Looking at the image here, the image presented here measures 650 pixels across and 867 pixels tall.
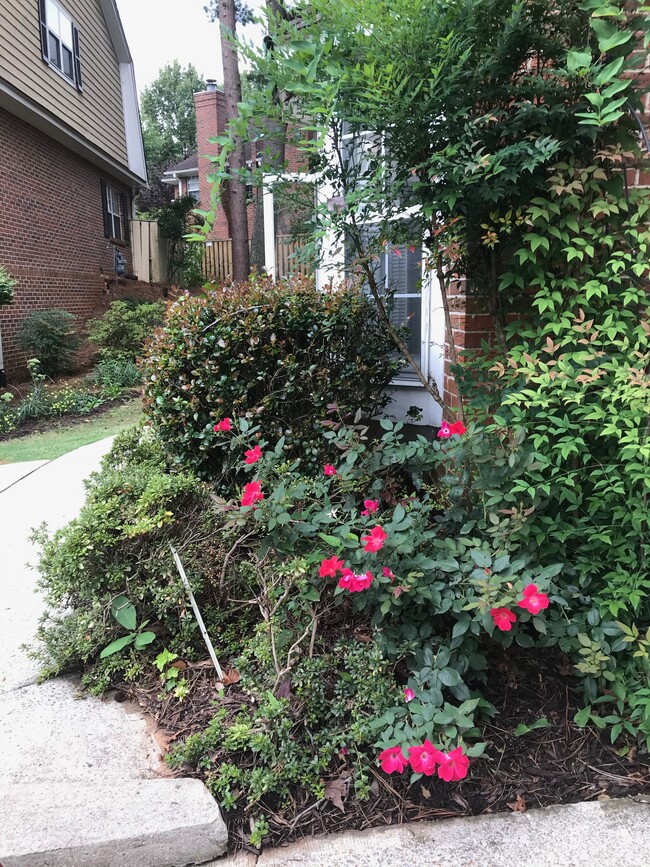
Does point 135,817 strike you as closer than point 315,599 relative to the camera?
Yes

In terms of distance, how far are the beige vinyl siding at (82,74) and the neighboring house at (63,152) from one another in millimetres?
26

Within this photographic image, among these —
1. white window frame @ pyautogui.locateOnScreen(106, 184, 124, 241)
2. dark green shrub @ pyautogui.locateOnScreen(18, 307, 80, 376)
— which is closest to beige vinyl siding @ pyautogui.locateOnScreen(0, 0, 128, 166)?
white window frame @ pyautogui.locateOnScreen(106, 184, 124, 241)

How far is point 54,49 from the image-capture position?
12375 millimetres

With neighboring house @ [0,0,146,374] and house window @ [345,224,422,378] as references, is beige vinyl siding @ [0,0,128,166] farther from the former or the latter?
house window @ [345,224,422,378]

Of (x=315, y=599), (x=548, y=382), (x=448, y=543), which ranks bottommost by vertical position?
(x=315, y=599)

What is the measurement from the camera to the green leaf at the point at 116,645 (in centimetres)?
253

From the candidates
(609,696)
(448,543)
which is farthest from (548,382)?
(609,696)

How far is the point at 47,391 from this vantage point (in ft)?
31.6

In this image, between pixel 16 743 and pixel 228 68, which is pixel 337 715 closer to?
pixel 16 743

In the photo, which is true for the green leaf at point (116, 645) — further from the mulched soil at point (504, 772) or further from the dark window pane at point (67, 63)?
the dark window pane at point (67, 63)

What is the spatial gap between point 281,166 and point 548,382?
1.75 m

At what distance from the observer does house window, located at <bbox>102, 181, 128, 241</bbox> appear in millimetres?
15445

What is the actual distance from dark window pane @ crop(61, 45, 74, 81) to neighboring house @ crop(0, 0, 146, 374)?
0.02 meters

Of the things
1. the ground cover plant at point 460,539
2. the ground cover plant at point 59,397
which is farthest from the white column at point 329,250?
the ground cover plant at point 59,397
